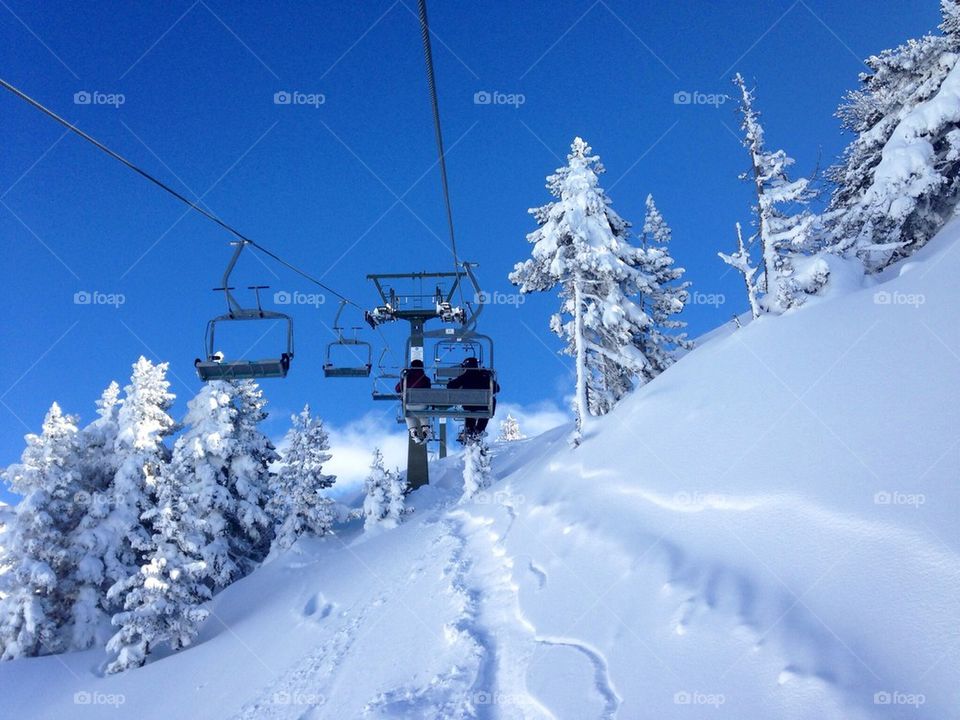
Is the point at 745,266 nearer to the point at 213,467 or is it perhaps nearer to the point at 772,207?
the point at 772,207

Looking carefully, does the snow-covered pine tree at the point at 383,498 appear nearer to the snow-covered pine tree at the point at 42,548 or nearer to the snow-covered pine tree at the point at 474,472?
the snow-covered pine tree at the point at 474,472

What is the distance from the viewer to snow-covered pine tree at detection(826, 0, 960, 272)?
15656 millimetres

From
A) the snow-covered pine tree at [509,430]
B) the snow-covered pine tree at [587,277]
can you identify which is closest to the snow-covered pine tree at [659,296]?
the snow-covered pine tree at [587,277]

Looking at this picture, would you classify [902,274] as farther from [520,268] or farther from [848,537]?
[520,268]

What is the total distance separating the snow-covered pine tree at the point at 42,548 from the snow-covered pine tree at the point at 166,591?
11.5 ft

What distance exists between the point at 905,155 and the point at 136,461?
1217 inches

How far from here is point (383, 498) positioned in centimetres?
2719

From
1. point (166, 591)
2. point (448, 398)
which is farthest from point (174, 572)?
point (448, 398)

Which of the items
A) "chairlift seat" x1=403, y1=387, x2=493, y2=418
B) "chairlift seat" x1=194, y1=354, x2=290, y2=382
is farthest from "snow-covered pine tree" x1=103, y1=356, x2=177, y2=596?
"chairlift seat" x1=403, y1=387, x2=493, y2=418

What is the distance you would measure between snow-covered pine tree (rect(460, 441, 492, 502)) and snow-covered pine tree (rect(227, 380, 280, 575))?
9.78m

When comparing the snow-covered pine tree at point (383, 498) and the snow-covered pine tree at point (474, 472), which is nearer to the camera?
the snow-covered pine tree at point (383, 498)

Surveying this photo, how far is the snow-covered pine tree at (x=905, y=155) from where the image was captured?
1566 cm

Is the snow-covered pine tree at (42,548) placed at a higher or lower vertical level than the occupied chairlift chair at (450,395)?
lower

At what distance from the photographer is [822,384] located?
9.50 metres
